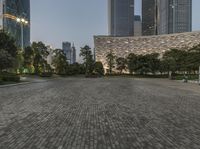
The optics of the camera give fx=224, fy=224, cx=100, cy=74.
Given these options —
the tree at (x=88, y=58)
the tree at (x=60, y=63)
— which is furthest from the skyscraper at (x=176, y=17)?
the tree at (x=60, y=63)

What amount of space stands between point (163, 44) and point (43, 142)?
426ft

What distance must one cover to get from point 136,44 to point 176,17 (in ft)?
219

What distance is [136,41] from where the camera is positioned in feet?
454

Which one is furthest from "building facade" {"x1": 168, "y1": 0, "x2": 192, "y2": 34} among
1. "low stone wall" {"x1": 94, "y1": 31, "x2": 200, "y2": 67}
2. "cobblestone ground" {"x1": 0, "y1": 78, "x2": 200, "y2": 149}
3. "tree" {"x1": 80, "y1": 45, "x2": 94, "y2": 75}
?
"cobblestone ground" {"x1": 0, "y1": 78, "x2": 200, "y2": 149}

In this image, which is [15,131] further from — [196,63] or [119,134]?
[196,63]

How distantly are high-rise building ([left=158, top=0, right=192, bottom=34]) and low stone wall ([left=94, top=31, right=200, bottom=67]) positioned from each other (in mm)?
55363

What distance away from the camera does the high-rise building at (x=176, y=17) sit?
7136 inches

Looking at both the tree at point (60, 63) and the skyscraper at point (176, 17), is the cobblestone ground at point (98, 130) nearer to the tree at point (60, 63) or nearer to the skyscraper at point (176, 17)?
the tree at point (60, 63)

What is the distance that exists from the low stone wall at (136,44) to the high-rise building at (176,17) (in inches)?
2180

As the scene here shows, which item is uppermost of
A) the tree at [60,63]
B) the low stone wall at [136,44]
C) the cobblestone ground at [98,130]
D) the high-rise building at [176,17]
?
the high-rise building at [176,17]

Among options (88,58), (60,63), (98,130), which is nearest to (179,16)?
(88,58)

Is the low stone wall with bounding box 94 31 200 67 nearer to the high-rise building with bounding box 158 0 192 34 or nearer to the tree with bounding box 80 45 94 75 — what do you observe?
the tree with bounding box 80 45 94 75

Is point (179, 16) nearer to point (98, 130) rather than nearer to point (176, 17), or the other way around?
point (176, 17)

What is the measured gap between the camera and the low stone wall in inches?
4938
